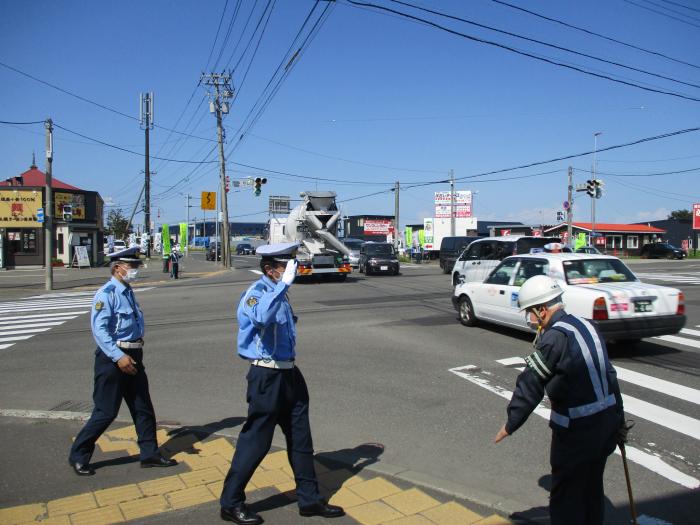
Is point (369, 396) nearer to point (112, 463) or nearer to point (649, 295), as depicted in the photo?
point (112, 463)

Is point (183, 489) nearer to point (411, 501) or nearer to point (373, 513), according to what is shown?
point (373, 513)

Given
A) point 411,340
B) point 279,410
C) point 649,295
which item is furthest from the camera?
point 411,340

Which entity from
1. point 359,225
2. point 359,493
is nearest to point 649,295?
point 359,493

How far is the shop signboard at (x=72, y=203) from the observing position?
37.5 m

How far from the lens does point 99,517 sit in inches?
148

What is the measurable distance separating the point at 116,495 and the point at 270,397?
1.54 metres

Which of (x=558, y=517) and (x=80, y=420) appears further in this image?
(x=80, y=420)

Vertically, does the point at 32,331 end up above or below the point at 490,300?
below

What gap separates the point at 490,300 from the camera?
10.7 m

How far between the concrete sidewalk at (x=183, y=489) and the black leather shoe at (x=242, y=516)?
0.12 metres

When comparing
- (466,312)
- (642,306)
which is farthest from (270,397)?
(466,312)

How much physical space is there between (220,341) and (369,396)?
4.65 metres

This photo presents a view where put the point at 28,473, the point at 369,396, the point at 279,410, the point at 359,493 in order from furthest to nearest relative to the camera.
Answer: the point at 369,396, the point at 28,473, the point at 359,493, the point at 279,410

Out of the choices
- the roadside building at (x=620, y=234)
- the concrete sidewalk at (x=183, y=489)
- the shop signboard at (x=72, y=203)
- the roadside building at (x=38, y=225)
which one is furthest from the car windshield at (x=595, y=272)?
the roadside building at (x=620, y=234)
